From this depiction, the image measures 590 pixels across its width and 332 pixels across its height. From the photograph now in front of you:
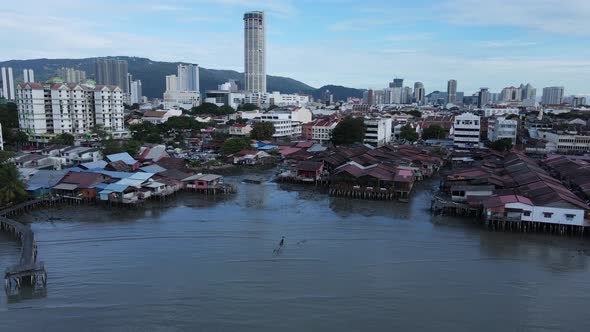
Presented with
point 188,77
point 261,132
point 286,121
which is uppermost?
point 188,77

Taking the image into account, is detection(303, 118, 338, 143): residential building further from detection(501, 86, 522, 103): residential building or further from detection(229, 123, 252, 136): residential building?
detection(501, 86, 522, 103): residential building

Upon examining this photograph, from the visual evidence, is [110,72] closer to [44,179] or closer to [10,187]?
[44,179]

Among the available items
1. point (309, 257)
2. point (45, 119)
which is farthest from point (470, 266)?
point (45, 119)

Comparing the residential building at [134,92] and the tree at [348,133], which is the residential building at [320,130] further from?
the residential building at [134,92]

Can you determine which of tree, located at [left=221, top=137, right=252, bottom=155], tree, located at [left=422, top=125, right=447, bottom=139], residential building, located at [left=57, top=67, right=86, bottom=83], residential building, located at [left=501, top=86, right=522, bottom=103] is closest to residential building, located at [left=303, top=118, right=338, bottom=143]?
tree, located at [left=422, top=125, right=447, bottom=139]

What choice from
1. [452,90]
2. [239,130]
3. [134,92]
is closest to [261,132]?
[239,130]

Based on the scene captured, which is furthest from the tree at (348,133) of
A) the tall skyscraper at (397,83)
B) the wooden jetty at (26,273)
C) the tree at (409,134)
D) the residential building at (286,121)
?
the tall skyscraper at (397,83)
